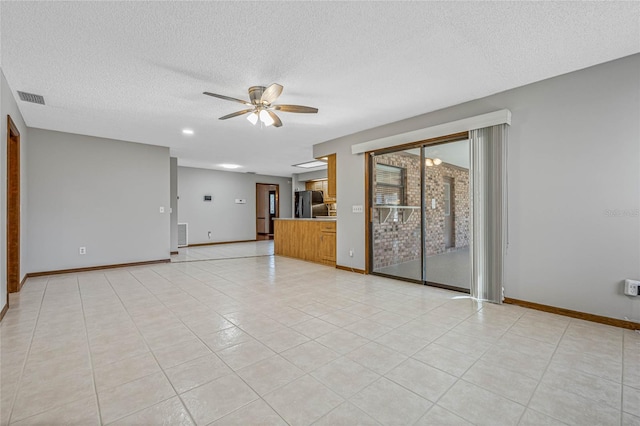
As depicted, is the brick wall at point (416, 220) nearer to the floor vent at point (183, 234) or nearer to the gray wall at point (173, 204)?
the gray wall at point (173, 204)

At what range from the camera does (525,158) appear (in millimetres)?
3092

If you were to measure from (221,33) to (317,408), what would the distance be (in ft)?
8.54

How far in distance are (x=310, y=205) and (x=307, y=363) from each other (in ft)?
20.0

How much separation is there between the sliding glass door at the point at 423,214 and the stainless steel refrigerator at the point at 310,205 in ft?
10.7

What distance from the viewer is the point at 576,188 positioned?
2783 mm

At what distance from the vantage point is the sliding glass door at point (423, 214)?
4121 mm

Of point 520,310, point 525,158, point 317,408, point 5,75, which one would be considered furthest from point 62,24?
point 520,310

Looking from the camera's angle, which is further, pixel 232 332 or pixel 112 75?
pixel 112 75

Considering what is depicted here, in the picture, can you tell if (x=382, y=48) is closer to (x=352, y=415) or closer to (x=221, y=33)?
(x=221, y=33)

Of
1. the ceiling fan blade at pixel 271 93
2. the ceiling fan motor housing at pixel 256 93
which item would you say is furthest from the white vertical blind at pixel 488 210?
the ceiling fan motor housing at pixel 256 93


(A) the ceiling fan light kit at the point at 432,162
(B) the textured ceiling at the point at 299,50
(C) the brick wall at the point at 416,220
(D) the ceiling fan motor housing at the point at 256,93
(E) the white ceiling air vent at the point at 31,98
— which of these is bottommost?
(C) the brick wall at the point at 416,220

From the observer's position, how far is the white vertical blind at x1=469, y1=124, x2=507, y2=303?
320 cm

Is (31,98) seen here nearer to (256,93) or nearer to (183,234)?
(256,93)

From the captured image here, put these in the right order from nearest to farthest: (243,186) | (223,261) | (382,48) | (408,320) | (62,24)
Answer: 1. (62,24)
2. (382,48)
3. (408,320)
4. (223,261)
5. (243,186)
